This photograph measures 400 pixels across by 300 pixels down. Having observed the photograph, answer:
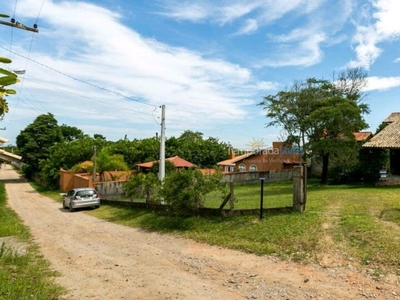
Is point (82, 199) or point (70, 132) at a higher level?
point (70, 132)

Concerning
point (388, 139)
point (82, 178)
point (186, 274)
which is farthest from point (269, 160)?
point (186, 274)

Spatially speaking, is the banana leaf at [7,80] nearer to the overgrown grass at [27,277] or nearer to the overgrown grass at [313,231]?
the overgrown grass at [27,277]

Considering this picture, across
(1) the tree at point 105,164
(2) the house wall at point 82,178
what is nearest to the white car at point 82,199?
(2) the house wall at point 82,178

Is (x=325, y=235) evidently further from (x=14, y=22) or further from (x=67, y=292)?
(x=14, y=22)

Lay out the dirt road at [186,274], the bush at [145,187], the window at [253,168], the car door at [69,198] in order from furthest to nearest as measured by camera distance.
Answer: the window at [253,168] < the car door at [69,198] < the bush at [145,187] < the dirt road at [186,274]

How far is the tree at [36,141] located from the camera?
4725 centimetres

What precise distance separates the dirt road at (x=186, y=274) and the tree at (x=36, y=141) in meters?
41.1

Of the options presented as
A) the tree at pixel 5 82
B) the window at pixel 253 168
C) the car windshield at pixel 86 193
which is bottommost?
the car windshield at pixel 86 193

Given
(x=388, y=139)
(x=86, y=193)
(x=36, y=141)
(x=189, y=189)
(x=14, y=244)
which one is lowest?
(x=14, y=244)

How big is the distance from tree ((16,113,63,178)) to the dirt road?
41074 mm

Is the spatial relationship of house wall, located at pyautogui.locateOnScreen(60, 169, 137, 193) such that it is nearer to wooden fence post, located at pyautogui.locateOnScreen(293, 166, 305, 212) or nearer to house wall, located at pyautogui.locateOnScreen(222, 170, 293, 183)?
house wall, located at pyautogui.locateOnScreen(222, 170, 293, 183)

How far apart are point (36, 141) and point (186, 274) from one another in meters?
47.2

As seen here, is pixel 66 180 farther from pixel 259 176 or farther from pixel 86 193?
pixel 259 176

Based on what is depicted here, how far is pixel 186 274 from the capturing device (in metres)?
7.32
